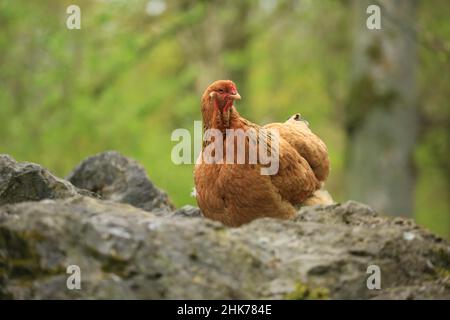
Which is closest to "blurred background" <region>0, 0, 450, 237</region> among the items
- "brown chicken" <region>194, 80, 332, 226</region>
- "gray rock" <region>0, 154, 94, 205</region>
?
"brown chicken" <region>194, 80, 332, 226</region>

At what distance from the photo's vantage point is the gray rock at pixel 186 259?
3.79 meters

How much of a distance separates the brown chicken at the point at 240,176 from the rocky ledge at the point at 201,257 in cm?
139

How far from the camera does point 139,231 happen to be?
12.8ft

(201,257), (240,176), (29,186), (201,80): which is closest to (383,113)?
(201,80)

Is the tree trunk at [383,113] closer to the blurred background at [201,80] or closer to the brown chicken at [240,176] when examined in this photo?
the blurred background at [201,80]

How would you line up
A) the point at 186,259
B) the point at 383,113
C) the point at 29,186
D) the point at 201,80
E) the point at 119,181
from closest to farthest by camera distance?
the point at 186,259, the point at 29,186, the point at 119,181, the point at 383,113, the point at 201,80

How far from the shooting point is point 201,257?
390 cm

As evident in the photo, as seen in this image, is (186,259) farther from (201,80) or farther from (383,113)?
Answer: (201,80)

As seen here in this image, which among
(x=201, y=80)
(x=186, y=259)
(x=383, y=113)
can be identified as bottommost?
(x=186, y=259)

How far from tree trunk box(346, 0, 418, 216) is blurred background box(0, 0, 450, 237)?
0.03 metres

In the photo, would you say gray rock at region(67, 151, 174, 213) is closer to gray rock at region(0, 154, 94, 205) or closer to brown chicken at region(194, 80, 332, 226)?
brown chicken at region(194, 80, 332, 226)

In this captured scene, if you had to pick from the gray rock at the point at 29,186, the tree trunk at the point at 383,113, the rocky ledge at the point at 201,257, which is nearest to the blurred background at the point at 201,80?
the tree trunk at the point at 383,113

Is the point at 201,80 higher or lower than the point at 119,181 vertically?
higher

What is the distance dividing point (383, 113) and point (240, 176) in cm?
Answer: 1234
